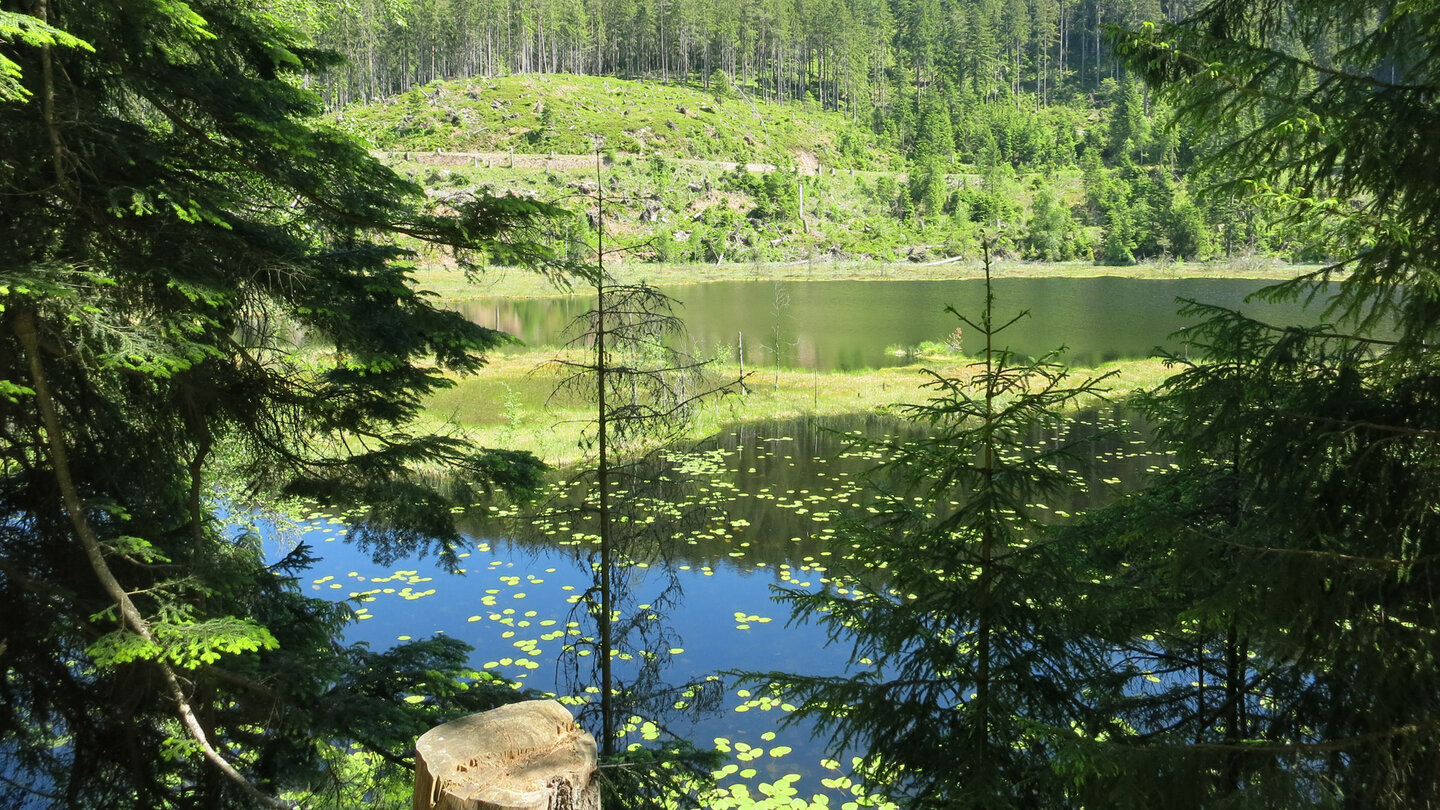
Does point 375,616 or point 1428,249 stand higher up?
point 1428,249

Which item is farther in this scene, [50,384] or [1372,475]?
[50,384]

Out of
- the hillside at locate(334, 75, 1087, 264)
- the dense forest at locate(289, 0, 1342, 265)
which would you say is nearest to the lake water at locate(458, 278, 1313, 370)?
the dense forest at locate(289, 0, 1342, 265)

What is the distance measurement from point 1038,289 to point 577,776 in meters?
54.3

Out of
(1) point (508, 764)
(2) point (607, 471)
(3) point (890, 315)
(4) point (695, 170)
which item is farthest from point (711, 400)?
(4) point (695, 170)

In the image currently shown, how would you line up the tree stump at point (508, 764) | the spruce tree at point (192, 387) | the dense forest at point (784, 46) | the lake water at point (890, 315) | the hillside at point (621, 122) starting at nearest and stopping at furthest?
the tree stump at point (508, 764) < the spruce tree at point (192, 387) < the lake water at point (890, 315) < the hillside at point (621, 122) < the dense forest at point (784, 46)

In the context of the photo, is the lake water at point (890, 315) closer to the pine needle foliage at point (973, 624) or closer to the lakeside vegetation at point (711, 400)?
the lakeside vegetation at point (711, 400)

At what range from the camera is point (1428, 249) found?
3311mm

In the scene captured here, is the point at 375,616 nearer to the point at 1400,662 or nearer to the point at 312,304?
the point at 312,304

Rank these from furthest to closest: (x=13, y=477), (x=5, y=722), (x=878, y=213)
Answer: (x=878, y=213)
(x=13, y=477)
(x=5, y=722)

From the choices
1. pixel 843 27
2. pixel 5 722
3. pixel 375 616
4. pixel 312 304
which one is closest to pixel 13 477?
pixel 5 722

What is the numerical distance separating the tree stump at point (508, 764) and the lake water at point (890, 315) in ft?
67.2

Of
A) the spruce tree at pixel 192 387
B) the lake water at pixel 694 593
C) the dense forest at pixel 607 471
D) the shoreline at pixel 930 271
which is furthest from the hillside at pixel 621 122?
the dense forest at pixel 607 471

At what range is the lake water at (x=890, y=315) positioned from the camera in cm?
3127

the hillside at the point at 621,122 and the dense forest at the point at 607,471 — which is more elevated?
the hillside at the point at 621,122
